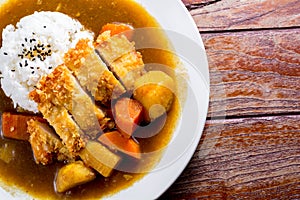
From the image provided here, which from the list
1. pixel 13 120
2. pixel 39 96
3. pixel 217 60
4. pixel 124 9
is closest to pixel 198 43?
pixel 217 60

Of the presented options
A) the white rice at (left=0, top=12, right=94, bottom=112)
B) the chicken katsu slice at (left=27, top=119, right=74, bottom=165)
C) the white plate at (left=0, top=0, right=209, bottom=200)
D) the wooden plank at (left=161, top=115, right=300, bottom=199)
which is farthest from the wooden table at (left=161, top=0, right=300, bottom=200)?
the white rice at (left=0, top=12, right=94, bottom=112)

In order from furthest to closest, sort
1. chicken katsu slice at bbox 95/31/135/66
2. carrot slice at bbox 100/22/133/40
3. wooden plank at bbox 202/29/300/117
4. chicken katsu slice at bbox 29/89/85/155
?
wooden plank at bbox 202/29/300/117, carrot slice at bbox 100/22/133/40, chicken katsu slice at bbox 95/31/135/66, chicken katsu slice at bbox 29/89/85/155

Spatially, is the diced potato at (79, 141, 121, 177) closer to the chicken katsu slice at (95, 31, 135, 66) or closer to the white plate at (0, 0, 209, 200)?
the white plate at (0, 0, 209, 200)

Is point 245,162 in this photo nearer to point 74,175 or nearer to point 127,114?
point 127,114

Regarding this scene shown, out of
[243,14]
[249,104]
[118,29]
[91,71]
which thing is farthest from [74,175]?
[243,14]

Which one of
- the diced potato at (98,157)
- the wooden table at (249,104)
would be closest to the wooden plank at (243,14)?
the wooden table at (249,104)

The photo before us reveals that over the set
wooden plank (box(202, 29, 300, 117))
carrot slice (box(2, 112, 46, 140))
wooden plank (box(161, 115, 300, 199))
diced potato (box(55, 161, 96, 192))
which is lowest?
wooden plank (box(161, 115, 300, 199))

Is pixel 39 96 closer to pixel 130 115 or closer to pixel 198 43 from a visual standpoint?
pixel 130 115
